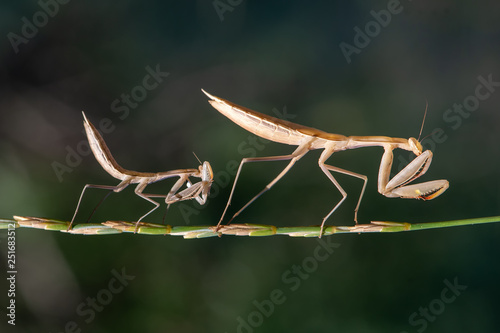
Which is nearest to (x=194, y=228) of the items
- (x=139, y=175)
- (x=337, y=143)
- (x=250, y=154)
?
(x=139, y=175)

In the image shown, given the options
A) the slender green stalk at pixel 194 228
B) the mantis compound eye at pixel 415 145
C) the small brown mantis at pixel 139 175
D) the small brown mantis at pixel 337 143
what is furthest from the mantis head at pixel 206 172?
the mantis compound eye at pixel 415 145

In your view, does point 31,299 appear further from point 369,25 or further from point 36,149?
point 369,25

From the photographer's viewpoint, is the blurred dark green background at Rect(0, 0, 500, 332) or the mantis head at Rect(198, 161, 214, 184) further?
the blurred dark green background at Rect(0, 0, 500, 332)

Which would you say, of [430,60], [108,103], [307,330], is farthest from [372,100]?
[108,103]

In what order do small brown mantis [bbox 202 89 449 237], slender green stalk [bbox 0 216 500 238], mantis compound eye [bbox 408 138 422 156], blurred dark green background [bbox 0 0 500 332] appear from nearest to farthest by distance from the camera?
slender green stalk [bbox 0 216 500 238] < small brown mantis [bbox 202 89 449 237] < mantis compound eye [bbox 408 138 422 156] < blurred dark green background [bbox 0 0 500 332]

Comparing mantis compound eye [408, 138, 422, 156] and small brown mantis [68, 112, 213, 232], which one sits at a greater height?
small brown mantis [68, 112, 213, 232]

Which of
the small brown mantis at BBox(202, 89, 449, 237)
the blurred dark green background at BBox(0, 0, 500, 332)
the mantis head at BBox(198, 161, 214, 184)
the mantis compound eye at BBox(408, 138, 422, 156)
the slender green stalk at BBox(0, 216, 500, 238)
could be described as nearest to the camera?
the slender green stalk at BBox(0, 216, 500, 238)

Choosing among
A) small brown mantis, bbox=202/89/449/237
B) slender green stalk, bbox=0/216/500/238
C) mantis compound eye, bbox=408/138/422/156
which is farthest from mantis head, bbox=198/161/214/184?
mantis compound eye, bbox=408/138/422/156

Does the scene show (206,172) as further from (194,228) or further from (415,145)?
(415,145)

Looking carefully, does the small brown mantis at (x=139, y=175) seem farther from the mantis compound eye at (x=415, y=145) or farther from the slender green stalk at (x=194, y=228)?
the mantis compound eye at (x=415, y=145)

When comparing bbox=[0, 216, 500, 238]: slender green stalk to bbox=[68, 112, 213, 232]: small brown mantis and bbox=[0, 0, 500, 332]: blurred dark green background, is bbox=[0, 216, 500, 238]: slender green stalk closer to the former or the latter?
bbox=[68, 112, 213, 232]: small brown mantis
